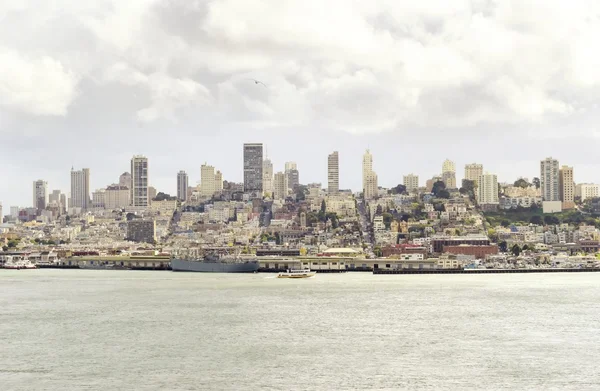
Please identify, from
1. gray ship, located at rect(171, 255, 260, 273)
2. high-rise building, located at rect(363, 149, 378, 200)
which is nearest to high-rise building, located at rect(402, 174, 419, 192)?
high-rise building, located at rect(363, 149, 378, 200)

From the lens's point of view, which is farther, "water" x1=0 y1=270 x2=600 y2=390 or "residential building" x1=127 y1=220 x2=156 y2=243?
"residential building" x1=127 y1=220 x2=156 y2=243

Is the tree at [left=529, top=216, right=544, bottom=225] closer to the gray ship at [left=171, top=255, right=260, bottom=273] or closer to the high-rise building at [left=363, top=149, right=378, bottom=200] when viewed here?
the high-rise building at [left=363, top=149, right=378, bottom=200]

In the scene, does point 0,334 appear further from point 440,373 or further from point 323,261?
point 323,261

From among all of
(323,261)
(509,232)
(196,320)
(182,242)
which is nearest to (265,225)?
(182,242)

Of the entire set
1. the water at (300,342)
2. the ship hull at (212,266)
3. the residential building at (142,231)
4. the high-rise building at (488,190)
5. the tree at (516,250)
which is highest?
the high-rise building at (488,190)

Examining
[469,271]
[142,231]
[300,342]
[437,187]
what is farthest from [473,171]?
[300,342]

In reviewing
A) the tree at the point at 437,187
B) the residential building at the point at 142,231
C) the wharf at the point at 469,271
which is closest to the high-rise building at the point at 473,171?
the tree at the point at 437,187

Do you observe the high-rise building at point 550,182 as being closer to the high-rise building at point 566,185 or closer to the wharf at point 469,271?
the high-rise building at point 566,185
